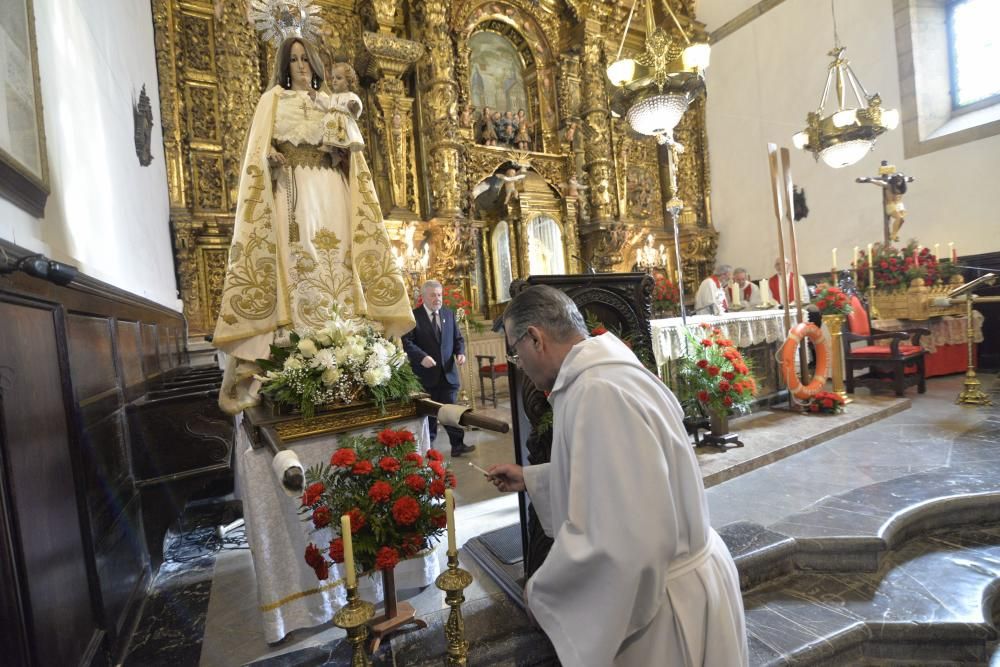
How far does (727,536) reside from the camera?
3037 millimetres

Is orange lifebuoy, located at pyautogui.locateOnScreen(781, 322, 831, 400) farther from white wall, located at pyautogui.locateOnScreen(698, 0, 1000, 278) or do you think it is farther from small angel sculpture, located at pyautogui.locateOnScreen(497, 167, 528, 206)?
small angel sculpture, located at pyautogui.locateOnScreen(497, 167, 528, 206)

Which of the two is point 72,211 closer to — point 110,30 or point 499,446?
point 110,30

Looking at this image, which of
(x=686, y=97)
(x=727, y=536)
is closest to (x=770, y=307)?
(x=686, y=97)

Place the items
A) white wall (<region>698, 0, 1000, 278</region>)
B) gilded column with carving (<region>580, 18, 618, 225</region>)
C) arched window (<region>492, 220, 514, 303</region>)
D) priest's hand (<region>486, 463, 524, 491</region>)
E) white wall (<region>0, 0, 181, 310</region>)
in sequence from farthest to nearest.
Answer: gilded column with carving (<region>580, 18, 618, 225</region>)
arched window (<region>492, 220, 514, 303</region>)
white wall (<region>698, 0, 1000, 278</region>)
white wall (<region>0, 0, 181, 310</region>)
priest's hand (<region>486, 463, 524, 491</region>)

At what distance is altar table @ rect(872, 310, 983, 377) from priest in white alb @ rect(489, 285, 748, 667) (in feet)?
26.0

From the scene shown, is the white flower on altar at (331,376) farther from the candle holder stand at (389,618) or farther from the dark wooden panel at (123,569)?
the dark wooden panel at (123,569)

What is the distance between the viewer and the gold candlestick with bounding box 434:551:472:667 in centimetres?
163

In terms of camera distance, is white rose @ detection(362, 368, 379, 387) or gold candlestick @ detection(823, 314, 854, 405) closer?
white rose @ detection(362, 368, 379, 387)

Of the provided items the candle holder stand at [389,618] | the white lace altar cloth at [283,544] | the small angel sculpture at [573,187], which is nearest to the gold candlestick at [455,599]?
the candle holder stand at [389,618]

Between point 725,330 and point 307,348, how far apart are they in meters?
5.26

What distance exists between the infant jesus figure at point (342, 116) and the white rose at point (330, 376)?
131 centimetres

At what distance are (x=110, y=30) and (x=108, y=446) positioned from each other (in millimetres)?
3816

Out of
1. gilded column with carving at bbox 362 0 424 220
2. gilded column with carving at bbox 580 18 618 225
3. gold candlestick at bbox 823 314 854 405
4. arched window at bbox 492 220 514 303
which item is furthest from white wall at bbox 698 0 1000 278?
gilded column with carving at bbox 362 0 424 220

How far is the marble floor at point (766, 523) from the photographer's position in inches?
92.5
